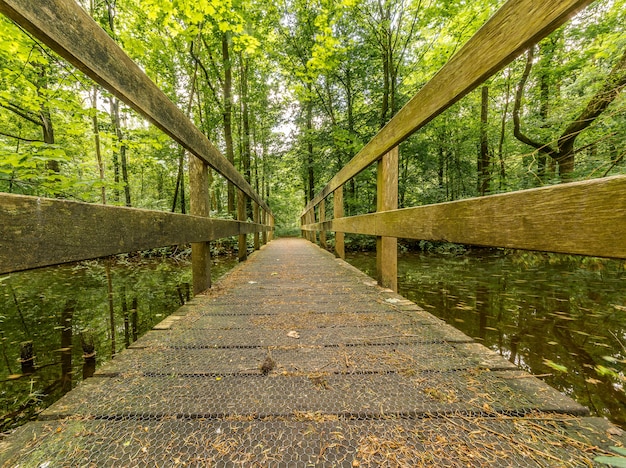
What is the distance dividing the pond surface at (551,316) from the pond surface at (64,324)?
2.63 metres

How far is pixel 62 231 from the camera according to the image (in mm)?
749

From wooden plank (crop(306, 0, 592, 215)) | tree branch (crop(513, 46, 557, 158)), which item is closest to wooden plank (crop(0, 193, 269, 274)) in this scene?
wooden plank (crop(306, 0, 592, 215))

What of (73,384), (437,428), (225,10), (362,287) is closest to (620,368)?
(362,287)

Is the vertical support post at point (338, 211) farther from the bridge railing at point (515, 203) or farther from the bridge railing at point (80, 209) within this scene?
the bridge railing at point (80, 209)

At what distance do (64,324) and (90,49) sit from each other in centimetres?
268

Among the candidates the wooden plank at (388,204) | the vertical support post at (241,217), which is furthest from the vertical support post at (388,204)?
the vertical support post at (241,217)

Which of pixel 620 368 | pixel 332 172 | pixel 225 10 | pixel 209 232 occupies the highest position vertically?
pixel 225 10

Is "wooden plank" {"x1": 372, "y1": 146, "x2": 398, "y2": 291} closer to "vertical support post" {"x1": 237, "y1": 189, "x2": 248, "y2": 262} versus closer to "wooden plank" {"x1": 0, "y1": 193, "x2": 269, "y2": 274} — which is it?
"wooden plank" {"x1": 0, "y1": 193, "x2": 269, "y2": 274}

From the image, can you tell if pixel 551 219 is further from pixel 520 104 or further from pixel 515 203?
pixel 520 104

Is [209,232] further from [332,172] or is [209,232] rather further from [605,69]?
[332,172]

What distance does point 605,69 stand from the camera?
4457 mm

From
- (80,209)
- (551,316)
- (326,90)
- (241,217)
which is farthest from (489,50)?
(326,90)

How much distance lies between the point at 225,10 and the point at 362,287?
21.6 ft

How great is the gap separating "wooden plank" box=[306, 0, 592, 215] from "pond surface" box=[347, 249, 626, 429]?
1.24 meters
